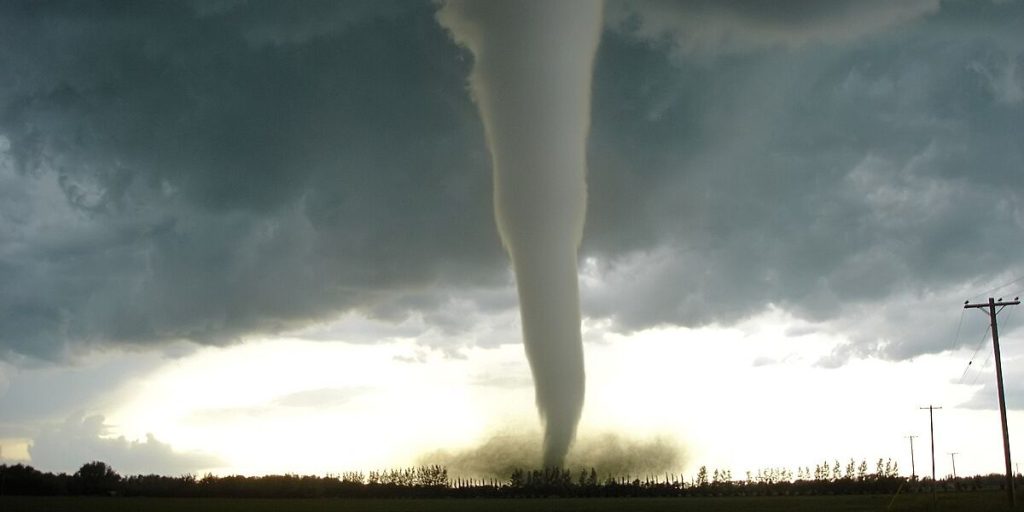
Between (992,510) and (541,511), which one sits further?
(541,511)

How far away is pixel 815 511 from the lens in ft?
338

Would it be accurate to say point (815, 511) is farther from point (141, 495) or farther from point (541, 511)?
point (141, 495)

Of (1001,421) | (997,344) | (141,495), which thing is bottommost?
(141,495)

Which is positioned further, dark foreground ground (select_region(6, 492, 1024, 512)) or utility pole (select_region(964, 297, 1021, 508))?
dark foreground ground (select_region(6, 492, 1024, 512))

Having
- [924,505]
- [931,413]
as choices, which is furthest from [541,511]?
[931,413]

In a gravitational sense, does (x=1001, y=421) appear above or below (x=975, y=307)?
below

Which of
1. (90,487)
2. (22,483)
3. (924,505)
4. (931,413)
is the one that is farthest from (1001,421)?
(90,487)

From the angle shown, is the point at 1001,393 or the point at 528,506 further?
the point at 528,506

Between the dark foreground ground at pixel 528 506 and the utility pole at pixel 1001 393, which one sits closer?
the utility pole at pixel 1001 393

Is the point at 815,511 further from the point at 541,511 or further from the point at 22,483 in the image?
the point at 22,483

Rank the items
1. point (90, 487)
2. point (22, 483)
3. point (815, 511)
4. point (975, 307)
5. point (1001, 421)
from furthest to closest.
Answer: point (90, 487)
point (22, 483)
point (815, 511)
point (975, 307)
point (1001, 421)

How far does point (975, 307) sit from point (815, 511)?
4092 centimetres

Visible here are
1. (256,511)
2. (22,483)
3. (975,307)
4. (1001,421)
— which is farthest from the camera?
(22,483)

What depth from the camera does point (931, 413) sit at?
422 feet
